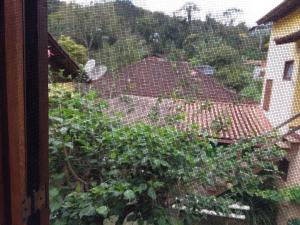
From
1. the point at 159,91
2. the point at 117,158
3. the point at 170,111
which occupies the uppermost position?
the point at 159,91

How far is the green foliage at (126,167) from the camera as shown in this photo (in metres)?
1.10

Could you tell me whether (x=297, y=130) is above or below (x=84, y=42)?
below

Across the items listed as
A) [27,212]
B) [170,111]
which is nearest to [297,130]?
[170,111]

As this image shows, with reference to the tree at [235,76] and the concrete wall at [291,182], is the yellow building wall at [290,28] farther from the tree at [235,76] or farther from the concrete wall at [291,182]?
the concrete wall at [291,182]

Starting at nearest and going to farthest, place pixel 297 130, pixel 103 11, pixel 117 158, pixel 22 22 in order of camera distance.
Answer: pixel 22 22
pixel 103 11
pixel 297 130
pixel 117 158

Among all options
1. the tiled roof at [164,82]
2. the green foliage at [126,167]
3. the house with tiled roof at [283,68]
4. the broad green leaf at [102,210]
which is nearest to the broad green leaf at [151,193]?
the green foliage at [126,167]

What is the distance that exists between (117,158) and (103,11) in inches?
27.1

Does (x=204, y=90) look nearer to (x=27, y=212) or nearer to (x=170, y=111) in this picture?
(x=170, y=111)

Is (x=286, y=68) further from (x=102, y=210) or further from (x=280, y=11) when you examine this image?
(x=102, y=210)

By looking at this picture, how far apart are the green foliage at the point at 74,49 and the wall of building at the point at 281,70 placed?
19.9 inches

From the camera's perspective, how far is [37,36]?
40cm

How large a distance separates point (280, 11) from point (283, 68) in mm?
235

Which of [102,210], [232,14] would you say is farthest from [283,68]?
[102,210]

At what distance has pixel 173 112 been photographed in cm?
121
